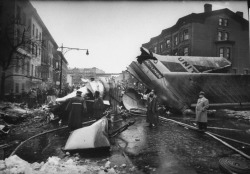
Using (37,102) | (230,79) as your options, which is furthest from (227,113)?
(37,102)

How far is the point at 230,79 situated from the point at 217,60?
306 cm

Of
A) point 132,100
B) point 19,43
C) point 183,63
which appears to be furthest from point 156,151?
point 19,43

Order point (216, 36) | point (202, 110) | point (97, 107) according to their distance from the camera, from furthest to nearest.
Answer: point (216, 36) → point (97, 107) → point (202, 110)

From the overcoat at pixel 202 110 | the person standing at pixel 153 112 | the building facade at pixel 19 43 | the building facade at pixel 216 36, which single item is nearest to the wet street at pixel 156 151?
the overcoat at pixel 202 110

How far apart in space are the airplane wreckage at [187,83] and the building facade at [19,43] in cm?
1134

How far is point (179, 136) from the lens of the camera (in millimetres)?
7332

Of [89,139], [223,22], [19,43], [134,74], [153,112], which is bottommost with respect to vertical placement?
[89,139]

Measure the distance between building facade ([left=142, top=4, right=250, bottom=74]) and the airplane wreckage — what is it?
18.7m

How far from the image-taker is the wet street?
446 centimetres

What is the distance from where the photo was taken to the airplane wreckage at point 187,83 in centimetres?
1217

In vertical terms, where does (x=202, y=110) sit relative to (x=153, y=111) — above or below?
above

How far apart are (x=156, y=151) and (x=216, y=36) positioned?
3240cm

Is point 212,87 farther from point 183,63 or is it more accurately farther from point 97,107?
point 97,107

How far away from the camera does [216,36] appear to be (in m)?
32.6
